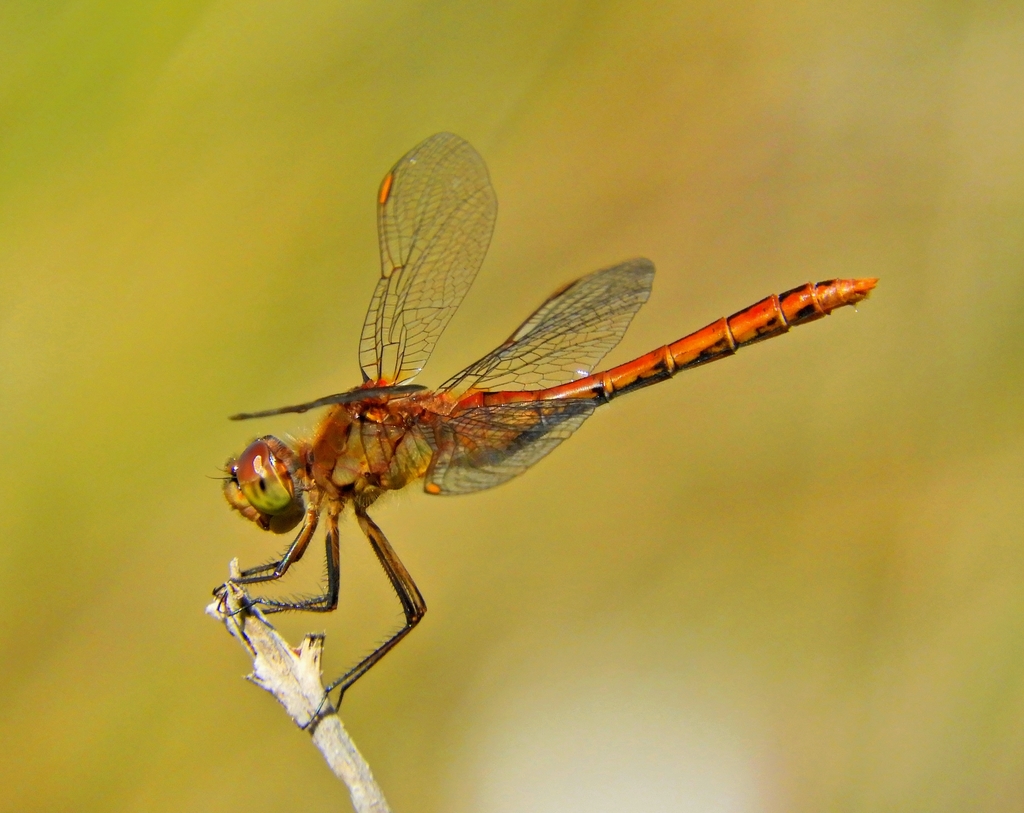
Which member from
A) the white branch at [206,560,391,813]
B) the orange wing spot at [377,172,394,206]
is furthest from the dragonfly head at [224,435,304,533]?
the orange wing spot at [377,172,394,206]

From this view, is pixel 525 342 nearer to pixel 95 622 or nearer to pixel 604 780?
pixel 604 780

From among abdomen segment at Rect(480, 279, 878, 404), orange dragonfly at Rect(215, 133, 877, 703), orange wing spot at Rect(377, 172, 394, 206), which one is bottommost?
abdomen segment at Rect(480, 279, 878, 404)

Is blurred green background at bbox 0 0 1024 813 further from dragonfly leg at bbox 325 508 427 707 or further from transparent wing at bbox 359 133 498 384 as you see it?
transparent wing at bbox 359 133 498 384

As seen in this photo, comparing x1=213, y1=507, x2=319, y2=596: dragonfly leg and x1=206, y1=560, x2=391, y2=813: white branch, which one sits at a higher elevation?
x1=213, y1=507, x2=319, y2=596: dragonfly leg

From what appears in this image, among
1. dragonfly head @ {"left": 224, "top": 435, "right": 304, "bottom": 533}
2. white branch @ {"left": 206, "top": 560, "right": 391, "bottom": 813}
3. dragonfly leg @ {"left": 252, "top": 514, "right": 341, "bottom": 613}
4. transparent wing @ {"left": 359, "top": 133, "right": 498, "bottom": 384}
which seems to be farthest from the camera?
transparent wing @ {"left": 359, "top": 133, "right": 498, "bottom": 384}

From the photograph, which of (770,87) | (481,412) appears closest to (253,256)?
(481,412)
